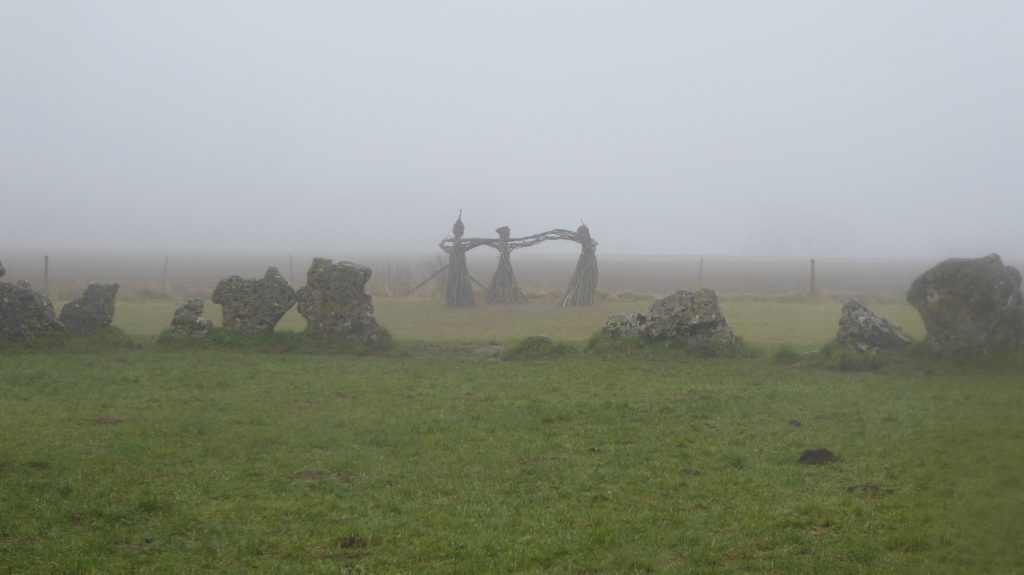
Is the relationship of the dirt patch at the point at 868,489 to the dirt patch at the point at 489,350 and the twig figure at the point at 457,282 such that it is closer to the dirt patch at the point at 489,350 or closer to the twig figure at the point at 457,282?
the dirt patch at the point at 489,350

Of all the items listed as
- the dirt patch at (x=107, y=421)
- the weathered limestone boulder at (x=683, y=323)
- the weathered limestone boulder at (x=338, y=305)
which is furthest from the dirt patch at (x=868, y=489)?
the weathered limestone boulder at (x=338, y=305)

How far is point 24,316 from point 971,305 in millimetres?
18146

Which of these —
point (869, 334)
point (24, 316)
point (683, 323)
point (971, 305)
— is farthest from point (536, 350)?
point (24, 316)

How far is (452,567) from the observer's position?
20.0 ft

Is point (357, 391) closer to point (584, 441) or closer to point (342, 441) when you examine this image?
point (342, 441)

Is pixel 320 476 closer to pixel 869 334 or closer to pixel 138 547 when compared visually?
pixel 138 547

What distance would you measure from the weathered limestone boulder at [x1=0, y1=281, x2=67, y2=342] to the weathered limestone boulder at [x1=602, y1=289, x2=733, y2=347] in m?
11.7

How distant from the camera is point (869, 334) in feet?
53.1

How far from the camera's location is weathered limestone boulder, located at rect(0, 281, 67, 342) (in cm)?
1758

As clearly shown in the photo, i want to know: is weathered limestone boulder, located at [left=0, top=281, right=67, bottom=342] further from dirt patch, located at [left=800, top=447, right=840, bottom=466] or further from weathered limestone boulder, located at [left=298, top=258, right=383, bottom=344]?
dirt patch, located at [left=800, top=447, right=840, bottom=466]

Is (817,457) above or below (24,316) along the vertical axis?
below

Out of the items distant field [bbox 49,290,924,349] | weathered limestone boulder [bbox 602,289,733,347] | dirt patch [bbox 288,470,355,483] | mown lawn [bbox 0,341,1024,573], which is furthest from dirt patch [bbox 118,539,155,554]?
distant field [bbox 49,290,924,349]

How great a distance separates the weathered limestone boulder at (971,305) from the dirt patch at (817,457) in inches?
289

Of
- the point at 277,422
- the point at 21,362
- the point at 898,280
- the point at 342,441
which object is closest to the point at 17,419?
the point at 277,422
